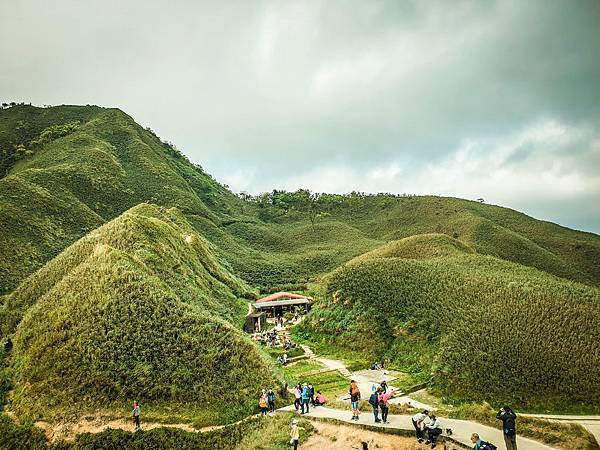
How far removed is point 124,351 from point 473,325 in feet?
71.6

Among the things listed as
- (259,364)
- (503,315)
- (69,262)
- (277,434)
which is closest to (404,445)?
(277,434)

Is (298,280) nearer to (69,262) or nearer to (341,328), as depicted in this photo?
(341,328)

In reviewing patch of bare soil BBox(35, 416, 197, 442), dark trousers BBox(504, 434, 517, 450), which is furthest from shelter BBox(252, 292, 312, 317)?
dark trousers BBox(504, 434, 517, 450)

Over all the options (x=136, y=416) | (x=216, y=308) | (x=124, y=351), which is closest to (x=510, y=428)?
(x=136, y=416)

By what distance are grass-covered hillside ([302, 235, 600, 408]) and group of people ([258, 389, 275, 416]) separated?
35.1ft

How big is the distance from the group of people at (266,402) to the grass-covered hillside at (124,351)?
0.91 metres

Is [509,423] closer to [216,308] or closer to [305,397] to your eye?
[305,397]

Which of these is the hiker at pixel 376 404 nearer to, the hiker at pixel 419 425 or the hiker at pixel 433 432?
the hiker at pixel 419 425

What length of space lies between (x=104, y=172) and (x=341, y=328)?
221 feet

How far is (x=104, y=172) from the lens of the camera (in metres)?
83.6

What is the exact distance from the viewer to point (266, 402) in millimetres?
18891

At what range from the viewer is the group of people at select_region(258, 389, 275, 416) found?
61.3 ft

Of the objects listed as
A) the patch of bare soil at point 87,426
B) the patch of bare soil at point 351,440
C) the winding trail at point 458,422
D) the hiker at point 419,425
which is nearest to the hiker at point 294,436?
the patch of bare soil at point 351,440

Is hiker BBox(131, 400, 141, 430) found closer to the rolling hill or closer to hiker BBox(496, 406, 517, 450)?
the rolling hill
